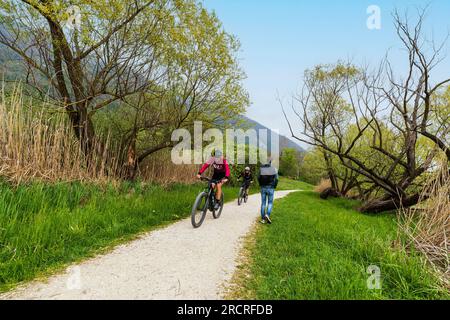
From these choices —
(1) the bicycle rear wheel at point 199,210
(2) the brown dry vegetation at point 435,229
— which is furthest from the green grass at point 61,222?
(2) the brown dry vegetation at point 435,229

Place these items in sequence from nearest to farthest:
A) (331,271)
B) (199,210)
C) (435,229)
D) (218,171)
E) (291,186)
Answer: (331,271), (435,229), (199,210), (218,171), (291,186)

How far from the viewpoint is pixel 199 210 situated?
564cm

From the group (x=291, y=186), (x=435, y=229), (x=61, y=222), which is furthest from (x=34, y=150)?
(x=291, y=186)

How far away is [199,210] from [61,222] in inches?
112

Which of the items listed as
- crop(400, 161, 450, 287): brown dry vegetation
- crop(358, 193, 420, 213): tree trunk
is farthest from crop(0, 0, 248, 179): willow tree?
crop(358, 193, 420, 213): tree trunk

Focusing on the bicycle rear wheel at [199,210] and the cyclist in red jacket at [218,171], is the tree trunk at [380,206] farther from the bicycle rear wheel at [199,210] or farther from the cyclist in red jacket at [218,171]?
the bicycle rear wheel at [199,210]

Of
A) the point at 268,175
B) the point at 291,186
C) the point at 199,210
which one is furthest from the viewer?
the point at 291,186

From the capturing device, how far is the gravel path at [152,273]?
2.36 meters

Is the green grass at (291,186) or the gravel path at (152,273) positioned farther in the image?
the green grass at (291,186)

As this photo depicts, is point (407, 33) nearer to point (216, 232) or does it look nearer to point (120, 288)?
point (216, 232)

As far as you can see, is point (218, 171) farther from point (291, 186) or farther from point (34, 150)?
point (291, 186)

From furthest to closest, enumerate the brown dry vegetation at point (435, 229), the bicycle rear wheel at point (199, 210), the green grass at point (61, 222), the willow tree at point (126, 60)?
the willow tree at point (126, 60) < the bicycle rear wheel at point (199, 210) < the brown dry vegetation at point (435, 229) < the green grass at point (61, 222)

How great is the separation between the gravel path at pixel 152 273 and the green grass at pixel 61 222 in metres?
0.33

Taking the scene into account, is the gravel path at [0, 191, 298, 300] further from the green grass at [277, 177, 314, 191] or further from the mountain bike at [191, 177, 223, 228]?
the green grass at [277, 177, 314, 191]
